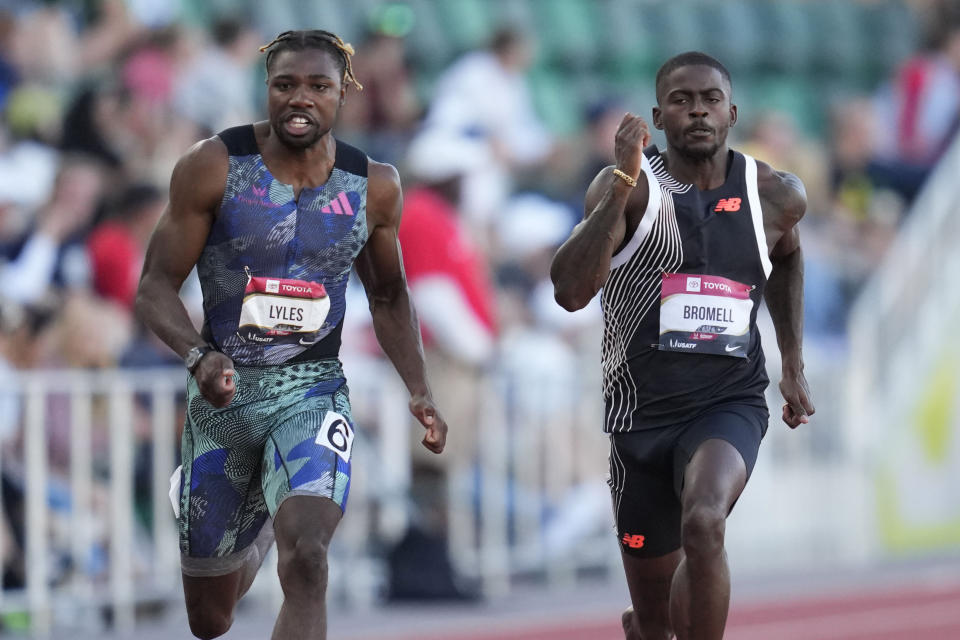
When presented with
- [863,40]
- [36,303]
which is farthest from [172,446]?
[863,40]

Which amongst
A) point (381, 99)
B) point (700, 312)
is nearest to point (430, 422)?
point (700, 312)

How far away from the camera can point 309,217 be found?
19.2ft

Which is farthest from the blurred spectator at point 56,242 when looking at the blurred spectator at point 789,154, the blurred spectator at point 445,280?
the blurred spectator at point 789,154

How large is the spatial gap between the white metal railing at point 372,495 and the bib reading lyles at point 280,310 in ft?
11.9

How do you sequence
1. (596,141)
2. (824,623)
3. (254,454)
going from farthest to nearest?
(596,141), (824,623), (254,454)

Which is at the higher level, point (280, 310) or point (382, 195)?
point (382, 195)

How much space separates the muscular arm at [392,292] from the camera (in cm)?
599

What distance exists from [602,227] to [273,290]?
113 cm

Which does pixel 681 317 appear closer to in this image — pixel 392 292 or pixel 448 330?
pixel 392 292

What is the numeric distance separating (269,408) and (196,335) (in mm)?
371

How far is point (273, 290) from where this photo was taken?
230 inches

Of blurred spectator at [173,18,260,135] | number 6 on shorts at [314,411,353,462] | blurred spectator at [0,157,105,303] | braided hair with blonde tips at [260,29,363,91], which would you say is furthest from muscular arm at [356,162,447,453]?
blurred spectator at [173,18,260,135]

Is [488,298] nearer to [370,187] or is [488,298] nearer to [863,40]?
[370,187]

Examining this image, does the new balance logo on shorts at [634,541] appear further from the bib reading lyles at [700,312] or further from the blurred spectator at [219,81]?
the blurred spectator at [219,81]
